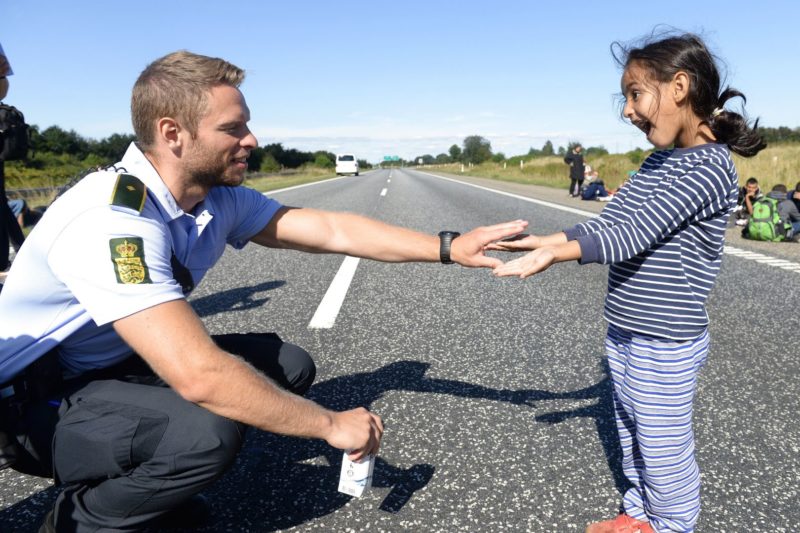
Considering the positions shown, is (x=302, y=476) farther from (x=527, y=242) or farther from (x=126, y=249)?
(x=527, y=242)

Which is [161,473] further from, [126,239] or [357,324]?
[357,324]

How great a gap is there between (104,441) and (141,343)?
1.37 ft

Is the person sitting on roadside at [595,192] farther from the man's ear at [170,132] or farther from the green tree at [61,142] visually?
the green tree at [61,142]

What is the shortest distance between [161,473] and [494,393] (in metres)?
1.80

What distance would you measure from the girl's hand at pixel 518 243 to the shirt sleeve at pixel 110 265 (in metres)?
1.29

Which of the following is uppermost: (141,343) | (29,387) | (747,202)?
(141,343)

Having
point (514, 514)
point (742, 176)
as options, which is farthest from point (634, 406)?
point (742, 176)

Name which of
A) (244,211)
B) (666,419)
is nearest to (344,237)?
(244,211)

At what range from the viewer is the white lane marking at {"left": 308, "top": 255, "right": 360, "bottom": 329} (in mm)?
4297

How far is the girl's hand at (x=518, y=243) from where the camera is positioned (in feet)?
7.16

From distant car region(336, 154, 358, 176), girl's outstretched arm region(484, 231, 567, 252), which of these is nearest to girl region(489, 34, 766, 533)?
girl's outstretched arm region(484, 231, 567, 252)

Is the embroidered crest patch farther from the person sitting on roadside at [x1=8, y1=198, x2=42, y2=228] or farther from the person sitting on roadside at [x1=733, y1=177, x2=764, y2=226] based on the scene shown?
the person sitting on roadside at [x1=733, y1=177, x2=764, y2=226]

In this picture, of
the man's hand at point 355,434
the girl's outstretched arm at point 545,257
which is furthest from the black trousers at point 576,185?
the man's hand at point 355,434

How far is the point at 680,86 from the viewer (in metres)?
1.80
